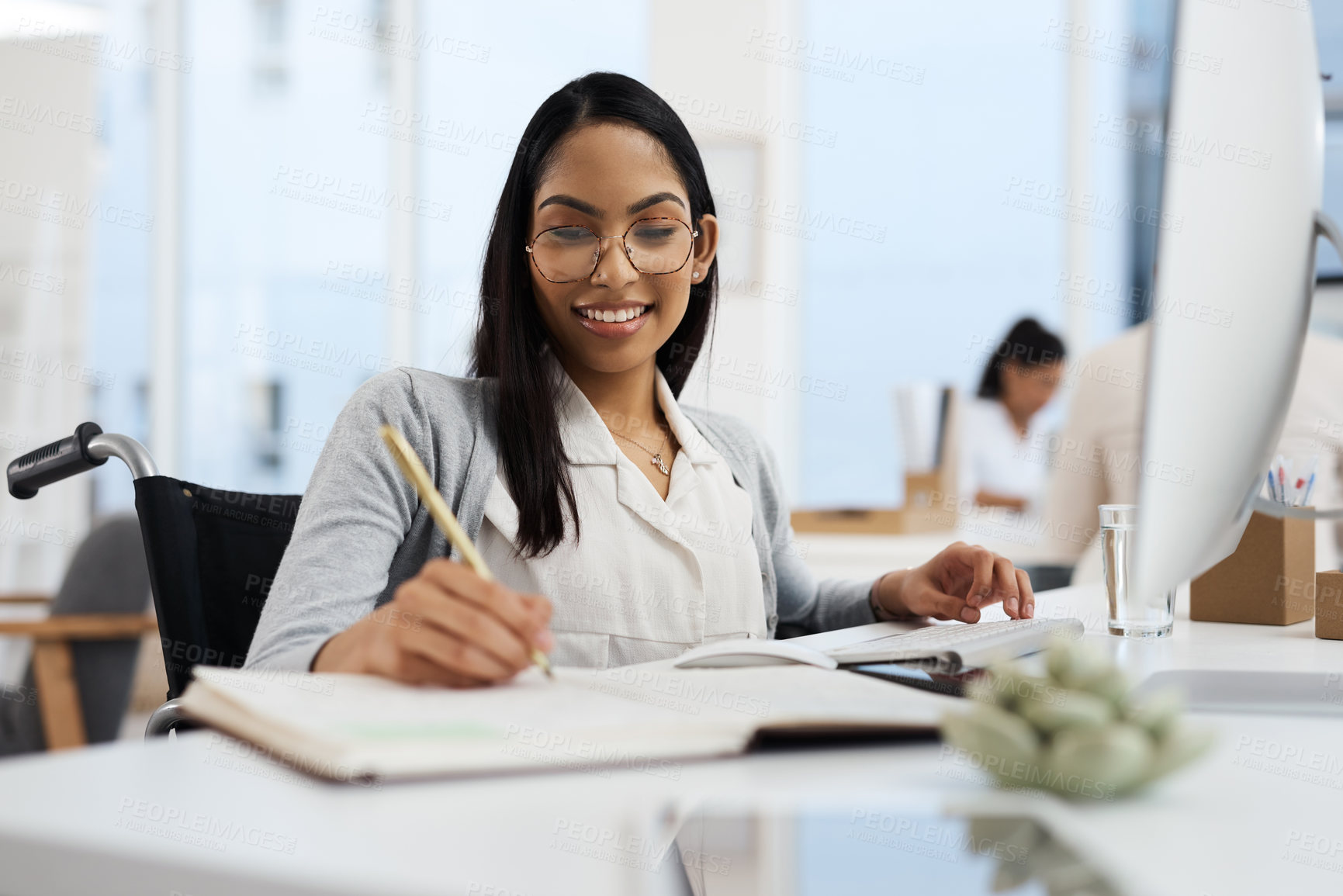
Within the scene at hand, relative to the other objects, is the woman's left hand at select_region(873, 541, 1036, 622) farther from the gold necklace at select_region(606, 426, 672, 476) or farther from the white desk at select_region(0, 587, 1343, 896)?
the white desk at select_region(0, 587, 1343, 896)

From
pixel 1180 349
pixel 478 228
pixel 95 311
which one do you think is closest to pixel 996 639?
pixel 1180 349

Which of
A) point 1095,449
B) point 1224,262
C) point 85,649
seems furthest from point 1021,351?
point 1224,262

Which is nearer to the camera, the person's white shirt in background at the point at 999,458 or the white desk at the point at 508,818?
the white desk at the point at 508,818

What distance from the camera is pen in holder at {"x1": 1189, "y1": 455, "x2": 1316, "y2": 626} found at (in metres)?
1.13

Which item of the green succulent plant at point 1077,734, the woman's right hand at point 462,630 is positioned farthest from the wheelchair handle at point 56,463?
the green succulent plant at point 1077,734

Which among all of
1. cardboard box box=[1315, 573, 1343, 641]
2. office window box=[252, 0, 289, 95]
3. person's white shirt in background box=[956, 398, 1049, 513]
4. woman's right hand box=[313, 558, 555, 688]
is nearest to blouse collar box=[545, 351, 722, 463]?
woman's right hand box=[313, 558, 555, 688]

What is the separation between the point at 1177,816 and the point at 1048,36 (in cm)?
374

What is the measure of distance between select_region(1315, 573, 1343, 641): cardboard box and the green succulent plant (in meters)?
0.69

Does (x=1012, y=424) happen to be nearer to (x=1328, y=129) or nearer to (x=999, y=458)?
(x=999, y=458)

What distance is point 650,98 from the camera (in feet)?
4.28

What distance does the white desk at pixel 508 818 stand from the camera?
0.39 metres

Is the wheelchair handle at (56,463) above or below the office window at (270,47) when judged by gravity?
below

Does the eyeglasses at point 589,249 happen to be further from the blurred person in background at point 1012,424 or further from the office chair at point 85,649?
the blurred person in background at point 1012,424

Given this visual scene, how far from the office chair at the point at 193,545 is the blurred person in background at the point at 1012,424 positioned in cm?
279
